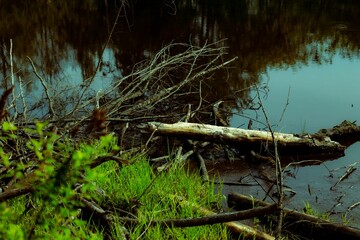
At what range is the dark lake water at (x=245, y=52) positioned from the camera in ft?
21.3

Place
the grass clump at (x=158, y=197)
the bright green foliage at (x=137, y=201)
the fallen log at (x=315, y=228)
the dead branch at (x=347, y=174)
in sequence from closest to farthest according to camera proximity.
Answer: the bright green foliage at (x=137, y=201)
the grass clump at (x=158, y=197)
the fallen log at (x=315, y=228)
the dead branch at (x=347, y=174)

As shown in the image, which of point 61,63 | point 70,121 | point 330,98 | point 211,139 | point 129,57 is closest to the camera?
point 70,121

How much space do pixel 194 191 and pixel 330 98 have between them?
5113 millimetres

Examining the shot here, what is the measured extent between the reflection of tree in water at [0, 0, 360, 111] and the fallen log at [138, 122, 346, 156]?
2370 millimetres

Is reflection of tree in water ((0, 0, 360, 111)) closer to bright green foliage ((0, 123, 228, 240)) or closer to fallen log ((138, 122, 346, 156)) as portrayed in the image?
fallen log ((138, 122, 346, 156))

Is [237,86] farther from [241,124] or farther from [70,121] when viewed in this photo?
[70,121]

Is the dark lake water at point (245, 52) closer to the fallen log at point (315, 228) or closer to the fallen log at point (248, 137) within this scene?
the fallen log at point (248, 137)

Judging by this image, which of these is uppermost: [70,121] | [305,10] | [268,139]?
[70,121]

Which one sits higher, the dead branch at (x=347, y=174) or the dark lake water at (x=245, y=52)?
the dead branch at (x=347, y=174)

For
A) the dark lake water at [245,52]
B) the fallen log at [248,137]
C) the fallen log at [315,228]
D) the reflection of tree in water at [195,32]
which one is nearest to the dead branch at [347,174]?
the dark lake water at [245,52]

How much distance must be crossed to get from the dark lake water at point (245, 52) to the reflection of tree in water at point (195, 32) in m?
0.03

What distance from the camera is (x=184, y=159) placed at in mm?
5219

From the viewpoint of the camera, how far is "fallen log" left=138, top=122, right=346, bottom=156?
5.40 meters

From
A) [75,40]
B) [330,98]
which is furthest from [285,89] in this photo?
[75,40]
